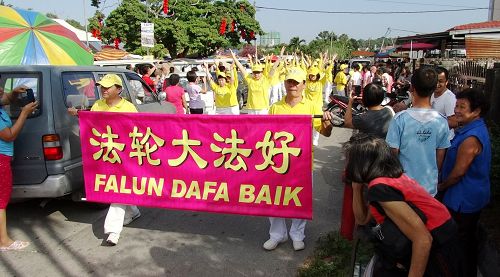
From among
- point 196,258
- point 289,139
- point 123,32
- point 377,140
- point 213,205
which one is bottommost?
point 196,258

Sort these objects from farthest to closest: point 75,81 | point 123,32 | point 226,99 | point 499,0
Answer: point 123,32
point 499,0
point 226,99
point 75,81

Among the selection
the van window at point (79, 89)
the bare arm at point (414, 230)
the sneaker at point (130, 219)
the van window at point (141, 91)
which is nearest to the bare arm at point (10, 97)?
the van window at point (79, 89)

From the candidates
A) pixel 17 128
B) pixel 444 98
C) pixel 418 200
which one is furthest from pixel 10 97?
pixel 444 98

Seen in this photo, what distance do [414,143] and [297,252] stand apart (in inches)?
64.1

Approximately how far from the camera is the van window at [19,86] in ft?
14.0

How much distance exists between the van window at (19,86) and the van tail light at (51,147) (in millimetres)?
272

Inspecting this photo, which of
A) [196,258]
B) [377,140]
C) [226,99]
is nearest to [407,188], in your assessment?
[377,140]

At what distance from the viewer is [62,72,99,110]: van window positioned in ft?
14.7

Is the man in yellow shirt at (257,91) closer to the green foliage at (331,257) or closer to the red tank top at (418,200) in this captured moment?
the green foliage at (331,257)

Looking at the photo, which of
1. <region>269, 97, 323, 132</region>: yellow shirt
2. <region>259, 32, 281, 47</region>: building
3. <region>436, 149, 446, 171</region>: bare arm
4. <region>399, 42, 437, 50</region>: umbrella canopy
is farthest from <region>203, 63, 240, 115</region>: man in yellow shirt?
<region>259, 32, 281, 47</region>: building

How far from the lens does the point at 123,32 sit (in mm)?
31453

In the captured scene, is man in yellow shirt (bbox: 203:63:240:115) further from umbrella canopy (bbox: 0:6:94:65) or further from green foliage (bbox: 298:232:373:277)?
green foliage (bbox: 298:232:373:277)

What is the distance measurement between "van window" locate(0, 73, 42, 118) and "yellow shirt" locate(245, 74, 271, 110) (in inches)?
155

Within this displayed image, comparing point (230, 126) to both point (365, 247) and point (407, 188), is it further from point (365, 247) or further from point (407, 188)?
point (407, 188)
